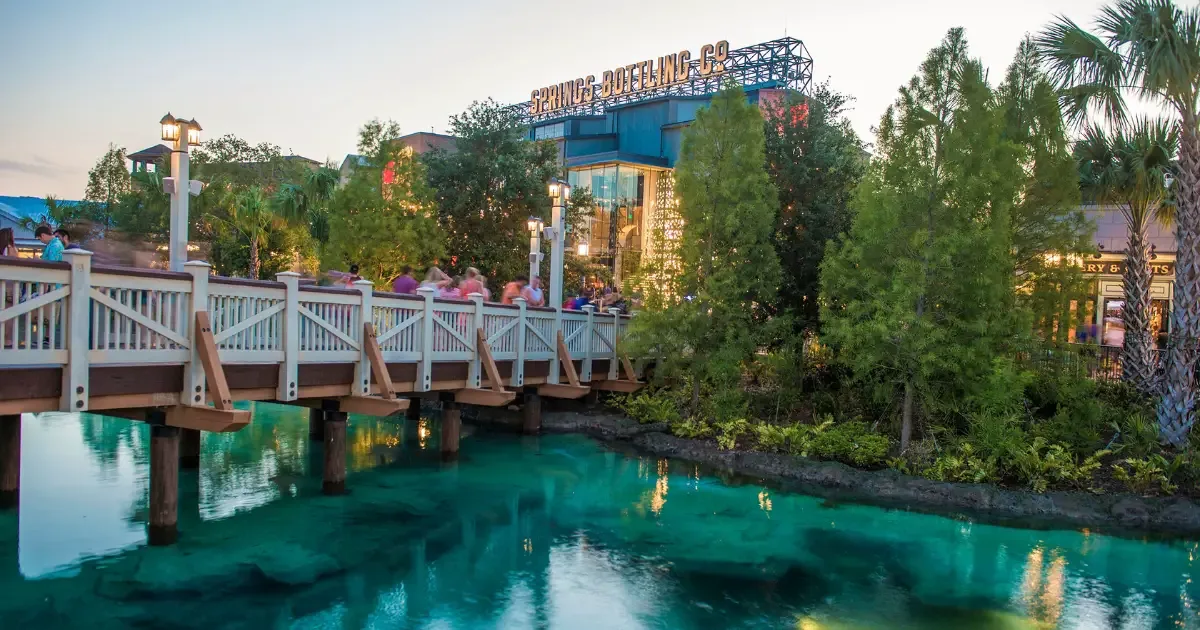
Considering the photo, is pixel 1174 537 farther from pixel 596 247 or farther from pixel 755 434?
pixel 596 247

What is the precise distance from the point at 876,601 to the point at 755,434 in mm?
8091

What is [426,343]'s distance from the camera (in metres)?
14.3

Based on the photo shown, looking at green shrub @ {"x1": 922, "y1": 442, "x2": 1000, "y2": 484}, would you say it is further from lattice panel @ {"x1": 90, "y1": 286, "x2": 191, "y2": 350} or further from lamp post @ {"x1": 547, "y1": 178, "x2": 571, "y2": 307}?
lattice panel @ {"x1": 90, "y1": 286, "x2": 191, "y2": 350}

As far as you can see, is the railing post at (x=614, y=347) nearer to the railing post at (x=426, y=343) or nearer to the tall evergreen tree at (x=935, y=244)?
the tall evergreen tree at (x=935, y=244)

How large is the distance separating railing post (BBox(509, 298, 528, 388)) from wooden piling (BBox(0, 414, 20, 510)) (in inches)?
320

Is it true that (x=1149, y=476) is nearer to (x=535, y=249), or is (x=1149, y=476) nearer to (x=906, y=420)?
(x=906, y=420)

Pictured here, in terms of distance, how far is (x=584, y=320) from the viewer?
19547 mm

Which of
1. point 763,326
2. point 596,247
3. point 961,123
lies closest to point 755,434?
point 763,326

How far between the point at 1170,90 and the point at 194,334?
14.9 metres

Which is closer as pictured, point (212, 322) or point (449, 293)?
point (212, 322)

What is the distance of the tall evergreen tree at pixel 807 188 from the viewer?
64.2 ft

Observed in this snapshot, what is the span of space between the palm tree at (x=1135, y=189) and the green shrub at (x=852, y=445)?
16.9ft

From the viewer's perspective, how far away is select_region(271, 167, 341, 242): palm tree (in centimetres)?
3241

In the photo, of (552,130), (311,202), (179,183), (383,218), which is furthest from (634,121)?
(179,183)
